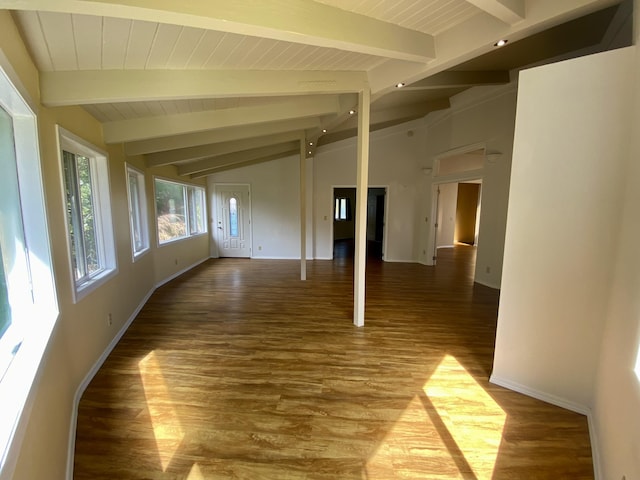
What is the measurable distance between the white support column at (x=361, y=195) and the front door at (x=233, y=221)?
15.6 ft

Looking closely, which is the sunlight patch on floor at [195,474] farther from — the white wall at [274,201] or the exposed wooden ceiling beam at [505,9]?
the white wall at [274,201]

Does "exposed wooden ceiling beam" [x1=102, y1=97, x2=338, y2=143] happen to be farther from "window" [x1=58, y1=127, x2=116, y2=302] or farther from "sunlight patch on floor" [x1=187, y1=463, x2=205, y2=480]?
"sunlight patch on floor" [x1=187, y1=463, x2=205, y2=480]

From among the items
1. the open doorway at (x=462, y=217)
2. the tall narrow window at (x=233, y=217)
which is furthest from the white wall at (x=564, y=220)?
the open doorway at (x=462, y=217)

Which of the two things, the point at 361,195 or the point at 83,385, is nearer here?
the point at 83,385

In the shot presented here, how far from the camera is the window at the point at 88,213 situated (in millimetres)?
2422

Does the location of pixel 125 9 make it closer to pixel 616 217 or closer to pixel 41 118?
pixel 41 118

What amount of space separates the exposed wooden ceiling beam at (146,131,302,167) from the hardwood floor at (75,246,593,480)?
2342mm

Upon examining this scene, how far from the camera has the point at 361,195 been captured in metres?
3.13

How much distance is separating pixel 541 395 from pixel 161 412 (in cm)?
275

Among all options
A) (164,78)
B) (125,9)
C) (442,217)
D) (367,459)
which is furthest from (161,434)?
(442,217)

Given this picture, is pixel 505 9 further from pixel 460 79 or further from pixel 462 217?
pixel 462 217

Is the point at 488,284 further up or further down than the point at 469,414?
further up

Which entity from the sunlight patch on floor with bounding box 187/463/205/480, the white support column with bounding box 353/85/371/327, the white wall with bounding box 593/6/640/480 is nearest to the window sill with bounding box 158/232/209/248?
the white support column with bounding box 353/85/371/327

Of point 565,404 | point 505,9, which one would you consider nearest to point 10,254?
point 505,9
